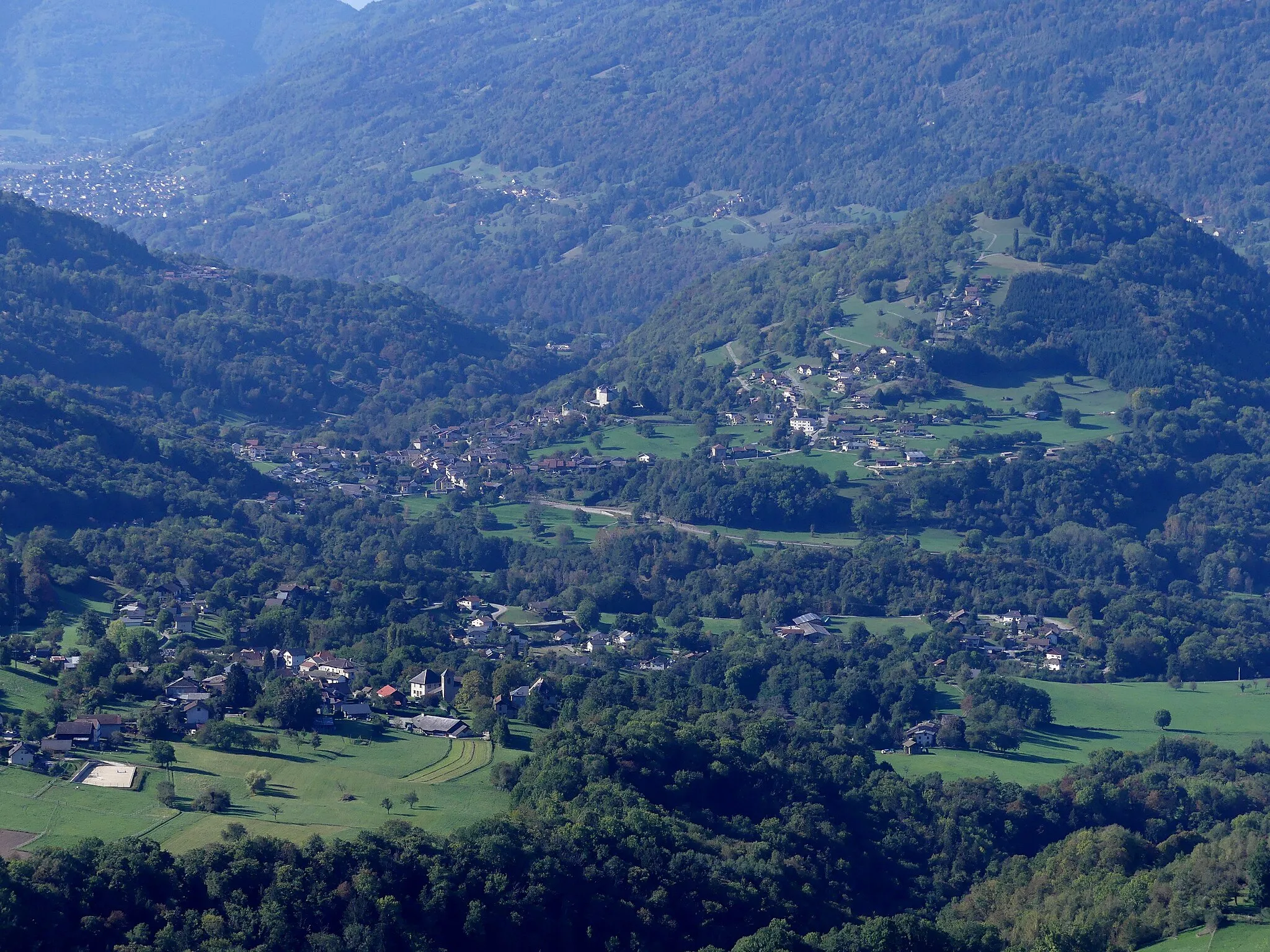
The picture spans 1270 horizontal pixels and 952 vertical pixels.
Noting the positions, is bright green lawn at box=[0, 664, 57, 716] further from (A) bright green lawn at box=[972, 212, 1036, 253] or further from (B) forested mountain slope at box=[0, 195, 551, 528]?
(A) bright green lawn at box=[972, 212, 1036, 253]

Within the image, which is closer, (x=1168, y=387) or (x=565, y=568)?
(x=565, y=568)

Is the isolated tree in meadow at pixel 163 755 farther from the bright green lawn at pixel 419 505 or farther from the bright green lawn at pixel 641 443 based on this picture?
the bright green lawn at pixel 641 443

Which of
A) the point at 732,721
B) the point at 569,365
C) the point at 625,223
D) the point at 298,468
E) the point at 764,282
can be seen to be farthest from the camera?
the point at 625,223

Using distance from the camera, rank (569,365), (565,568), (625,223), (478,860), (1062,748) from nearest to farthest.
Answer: (478,860)
(1062,748)
(565,568)
(569,365)
(625,223)

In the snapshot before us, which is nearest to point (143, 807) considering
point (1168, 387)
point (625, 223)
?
point (1168, 387)

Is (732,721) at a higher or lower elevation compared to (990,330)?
lower

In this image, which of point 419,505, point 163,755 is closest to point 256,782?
point 163,755

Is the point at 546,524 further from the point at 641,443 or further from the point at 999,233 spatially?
the point at 999,233

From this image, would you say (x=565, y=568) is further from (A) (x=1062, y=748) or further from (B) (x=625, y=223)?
(B) (x=625, y=223)
